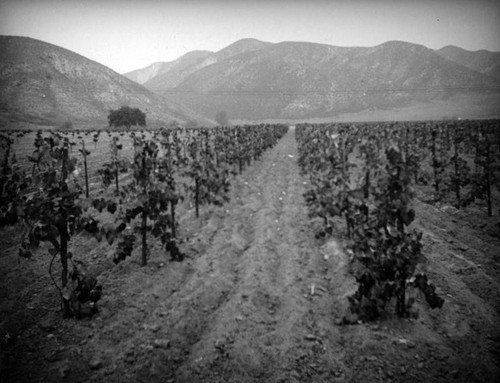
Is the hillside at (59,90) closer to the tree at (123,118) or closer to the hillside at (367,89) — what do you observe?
the tree at (123,118)

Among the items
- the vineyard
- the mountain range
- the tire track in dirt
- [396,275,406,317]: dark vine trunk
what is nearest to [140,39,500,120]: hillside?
the mountain range

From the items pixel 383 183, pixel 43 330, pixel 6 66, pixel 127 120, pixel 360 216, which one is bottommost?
pixel 43 330

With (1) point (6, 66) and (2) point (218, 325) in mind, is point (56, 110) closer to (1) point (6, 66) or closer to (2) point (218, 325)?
(1) point (6, 66)

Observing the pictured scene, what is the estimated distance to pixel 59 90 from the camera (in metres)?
112

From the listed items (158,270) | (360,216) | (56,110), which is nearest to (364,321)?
(360,216)

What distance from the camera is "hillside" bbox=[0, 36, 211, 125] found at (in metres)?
Result: 95.6

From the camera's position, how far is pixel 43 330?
4.30 m

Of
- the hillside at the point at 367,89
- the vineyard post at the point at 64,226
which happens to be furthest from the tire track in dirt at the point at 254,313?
the hillside at the point at 367,89

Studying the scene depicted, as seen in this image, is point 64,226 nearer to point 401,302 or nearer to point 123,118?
point 401,302

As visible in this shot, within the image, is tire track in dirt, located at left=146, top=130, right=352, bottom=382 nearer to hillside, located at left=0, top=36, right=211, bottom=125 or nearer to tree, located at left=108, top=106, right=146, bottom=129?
tree, located at left=108, top=106, right=146, bottom=129

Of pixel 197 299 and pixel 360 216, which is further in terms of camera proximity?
pixel 360 216

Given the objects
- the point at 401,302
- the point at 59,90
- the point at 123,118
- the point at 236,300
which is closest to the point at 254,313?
the point at 236,300

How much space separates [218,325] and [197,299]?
2.67ft

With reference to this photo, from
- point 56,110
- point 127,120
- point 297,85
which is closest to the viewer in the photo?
point 127,120
